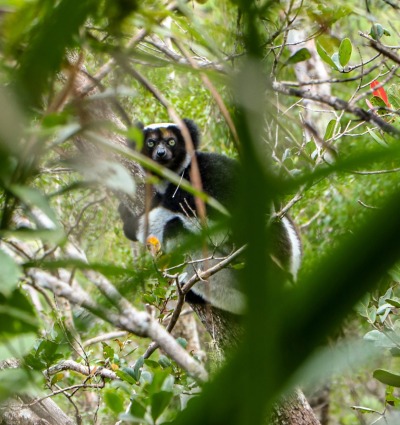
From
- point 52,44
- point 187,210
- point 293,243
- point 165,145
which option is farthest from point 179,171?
point 52,44

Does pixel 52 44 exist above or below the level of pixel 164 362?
above

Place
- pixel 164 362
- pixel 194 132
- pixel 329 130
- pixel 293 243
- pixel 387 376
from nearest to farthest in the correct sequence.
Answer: pixel 387 376 → pixel 164 362 → pixel 329 130 → pixel 293 243 → pixel 194 132

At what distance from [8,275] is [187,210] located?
3156 millimetres

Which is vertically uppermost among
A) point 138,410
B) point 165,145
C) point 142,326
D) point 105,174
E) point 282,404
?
point 165,145

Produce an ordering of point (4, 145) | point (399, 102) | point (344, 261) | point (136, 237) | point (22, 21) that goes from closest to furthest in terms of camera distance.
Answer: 1. point (344, 261)
2. point (4, 145)
3. point (22, 21)
4. point (399, 102)
5. point (136, 237)

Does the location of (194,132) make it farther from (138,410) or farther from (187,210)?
(138,410)

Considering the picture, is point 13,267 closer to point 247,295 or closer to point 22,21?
point 22,21

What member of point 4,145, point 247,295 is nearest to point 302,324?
point 247,295

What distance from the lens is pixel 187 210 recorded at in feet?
12.2

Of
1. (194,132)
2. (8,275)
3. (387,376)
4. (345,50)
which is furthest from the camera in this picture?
(194,132)

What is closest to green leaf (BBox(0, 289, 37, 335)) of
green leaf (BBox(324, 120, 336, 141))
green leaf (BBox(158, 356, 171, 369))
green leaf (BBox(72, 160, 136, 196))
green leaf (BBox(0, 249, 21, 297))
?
green leaf (BBox(0, 249, 21, 297))

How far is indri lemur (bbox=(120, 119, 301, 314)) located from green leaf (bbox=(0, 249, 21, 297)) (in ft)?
8.10

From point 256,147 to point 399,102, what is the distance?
232cm

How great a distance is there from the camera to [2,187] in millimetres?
567
